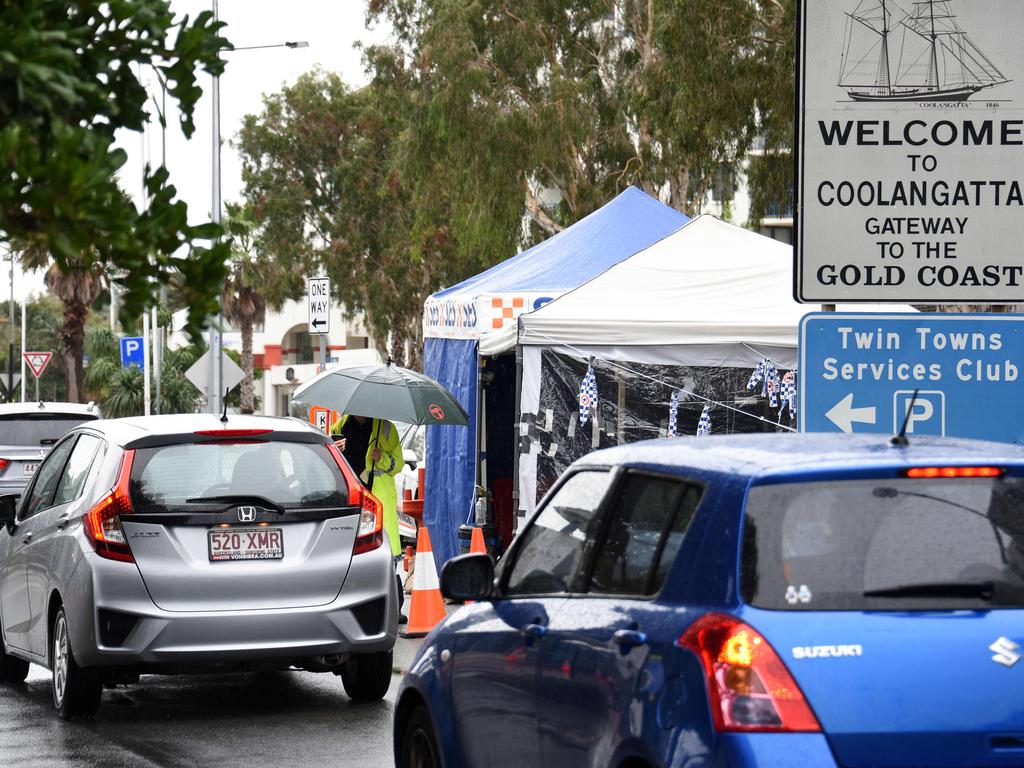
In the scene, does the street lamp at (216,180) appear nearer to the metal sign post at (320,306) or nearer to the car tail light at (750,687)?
the metal sign post at (320,306)

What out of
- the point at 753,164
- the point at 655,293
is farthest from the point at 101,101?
the point at 753,164

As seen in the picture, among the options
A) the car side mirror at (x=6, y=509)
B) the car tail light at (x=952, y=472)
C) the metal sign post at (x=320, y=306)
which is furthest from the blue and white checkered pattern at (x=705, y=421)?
the car tail light at (x=952, y=472)

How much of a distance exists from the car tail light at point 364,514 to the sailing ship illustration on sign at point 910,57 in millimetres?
3657

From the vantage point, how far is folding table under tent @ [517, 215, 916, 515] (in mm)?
14086

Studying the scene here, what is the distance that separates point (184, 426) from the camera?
973 cm

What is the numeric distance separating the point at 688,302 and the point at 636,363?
28.4 inches

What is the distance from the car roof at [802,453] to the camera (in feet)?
14.7

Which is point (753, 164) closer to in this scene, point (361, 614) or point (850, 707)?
point (361, 614)

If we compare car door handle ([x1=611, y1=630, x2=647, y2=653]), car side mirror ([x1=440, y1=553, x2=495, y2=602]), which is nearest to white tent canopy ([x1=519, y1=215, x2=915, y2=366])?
car side mirror ([x1=440, y1=553, x2=495, y2=602])

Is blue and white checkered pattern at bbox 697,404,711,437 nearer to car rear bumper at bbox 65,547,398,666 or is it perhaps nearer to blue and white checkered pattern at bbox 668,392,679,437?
blue and white checkered pattern at bbox 668,392,679,437

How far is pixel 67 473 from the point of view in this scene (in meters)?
10.5

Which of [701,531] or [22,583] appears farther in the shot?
[22,583]

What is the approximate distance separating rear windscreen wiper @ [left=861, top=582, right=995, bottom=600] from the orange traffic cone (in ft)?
28.5

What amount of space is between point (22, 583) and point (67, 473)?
0.74 metres
